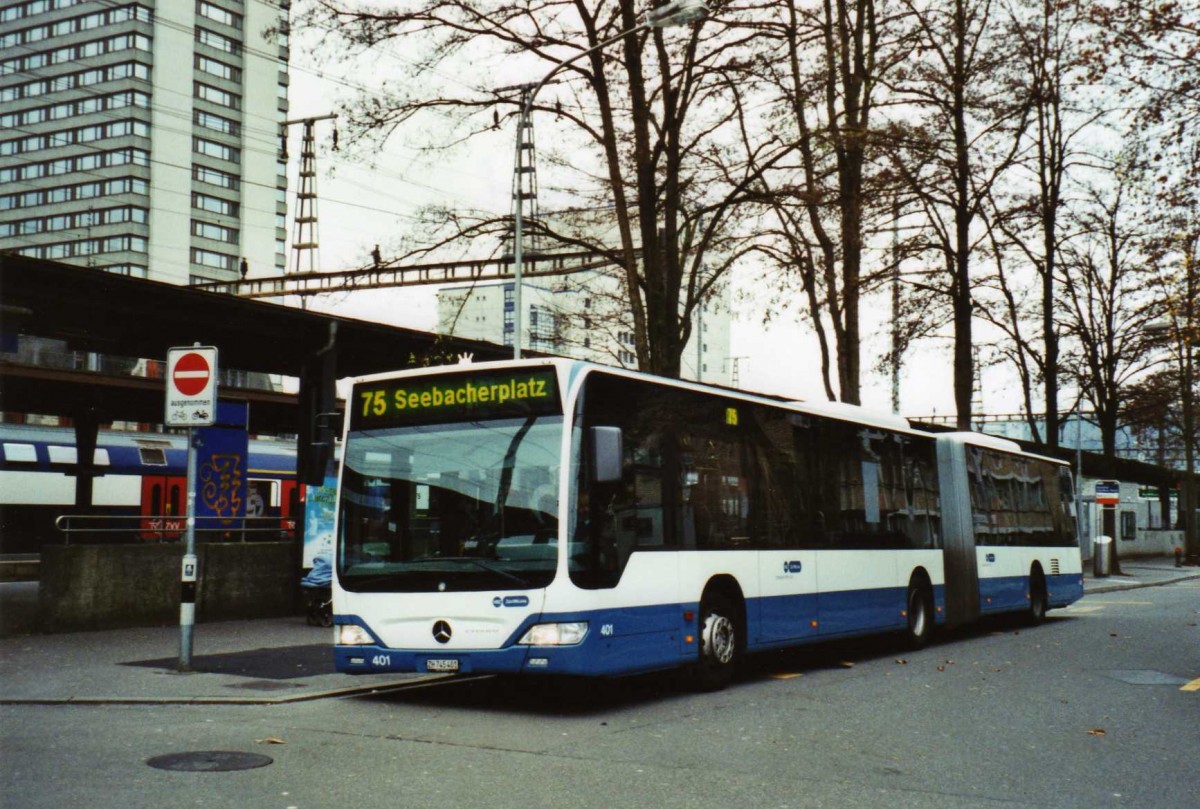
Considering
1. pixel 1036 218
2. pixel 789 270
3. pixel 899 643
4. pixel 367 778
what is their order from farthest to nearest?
pixel 1036 218 → pixel 789 270 → pixel 899 643 → pixel 367 778

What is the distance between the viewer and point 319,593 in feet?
62.1

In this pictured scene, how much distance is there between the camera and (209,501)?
20562 millimetres

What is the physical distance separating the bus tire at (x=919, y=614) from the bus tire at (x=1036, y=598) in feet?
16.8

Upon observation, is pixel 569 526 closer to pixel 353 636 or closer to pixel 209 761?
pixel 353 636

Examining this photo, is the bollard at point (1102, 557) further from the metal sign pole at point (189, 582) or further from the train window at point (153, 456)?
the metal sign pole at point (189, 582)

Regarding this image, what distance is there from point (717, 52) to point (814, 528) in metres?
9.68

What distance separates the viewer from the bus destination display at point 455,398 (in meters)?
11.5

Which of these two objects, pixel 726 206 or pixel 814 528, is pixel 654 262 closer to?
pixel 726 206

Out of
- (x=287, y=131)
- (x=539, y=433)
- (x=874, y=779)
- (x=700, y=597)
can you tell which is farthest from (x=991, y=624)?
(x=287, y=131)

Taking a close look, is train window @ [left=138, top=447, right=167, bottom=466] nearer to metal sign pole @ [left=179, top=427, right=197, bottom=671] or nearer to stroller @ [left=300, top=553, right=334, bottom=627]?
Result: stroller @ [left=300, top=553, right=334, bottom=627]

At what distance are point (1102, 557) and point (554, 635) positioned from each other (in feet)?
120

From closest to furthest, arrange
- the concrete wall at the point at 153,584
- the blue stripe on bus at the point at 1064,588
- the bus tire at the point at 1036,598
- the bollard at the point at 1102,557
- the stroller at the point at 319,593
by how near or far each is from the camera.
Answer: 1. the concrete wall at the point at 153,584
2. the stroller at the point at 319,593
3. the bus tire at the point at 1036,598
4. the blue stripe on bus at the point at 1064,588
5. the bollard at the point at 1102,557

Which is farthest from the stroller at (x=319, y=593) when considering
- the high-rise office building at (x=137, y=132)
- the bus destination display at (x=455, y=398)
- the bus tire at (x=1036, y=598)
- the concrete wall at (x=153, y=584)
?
the high-rise office building at (x=137, y=132)

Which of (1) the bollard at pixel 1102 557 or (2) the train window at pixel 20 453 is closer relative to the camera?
(2) the train window at pixel 20 453
